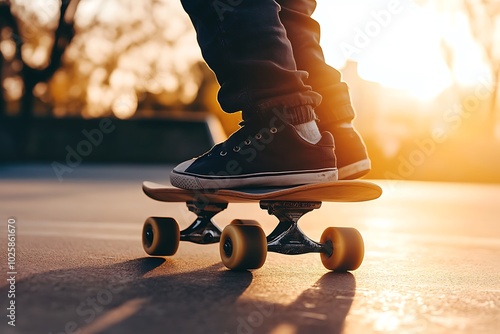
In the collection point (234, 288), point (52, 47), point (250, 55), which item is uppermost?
point (52, 47)

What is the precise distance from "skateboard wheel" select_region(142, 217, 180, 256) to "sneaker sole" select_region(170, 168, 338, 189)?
0.89 feet

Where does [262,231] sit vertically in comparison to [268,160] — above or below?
below

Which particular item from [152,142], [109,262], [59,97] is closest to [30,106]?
[152,142]

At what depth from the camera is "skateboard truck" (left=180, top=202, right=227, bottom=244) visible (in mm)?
2676

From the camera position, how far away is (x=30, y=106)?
19.8m

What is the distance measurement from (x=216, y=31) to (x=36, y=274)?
3.10 ft

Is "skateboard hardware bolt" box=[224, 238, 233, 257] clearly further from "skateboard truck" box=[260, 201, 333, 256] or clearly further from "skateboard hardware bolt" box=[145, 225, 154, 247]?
"skateboard hardware bolt" box=[145, 225, 154, 247]

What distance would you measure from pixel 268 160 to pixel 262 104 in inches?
7.0

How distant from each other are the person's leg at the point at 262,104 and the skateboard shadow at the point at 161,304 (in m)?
0.34

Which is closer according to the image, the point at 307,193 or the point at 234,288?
the point at 234,288

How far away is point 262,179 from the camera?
91.5 inches

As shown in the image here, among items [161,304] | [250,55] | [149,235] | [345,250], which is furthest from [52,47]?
[161,304]

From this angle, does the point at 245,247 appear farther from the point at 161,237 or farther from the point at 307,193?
the point at 161,237

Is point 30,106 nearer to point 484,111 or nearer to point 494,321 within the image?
point 484,111
